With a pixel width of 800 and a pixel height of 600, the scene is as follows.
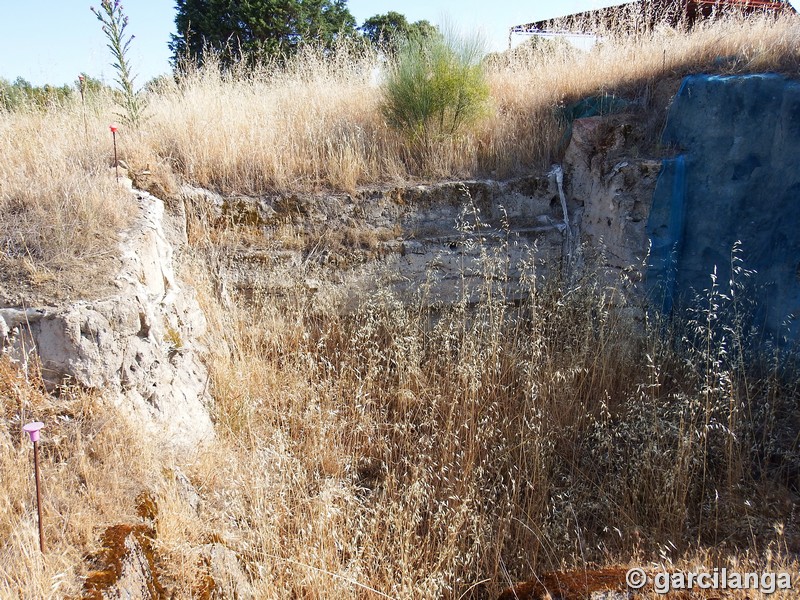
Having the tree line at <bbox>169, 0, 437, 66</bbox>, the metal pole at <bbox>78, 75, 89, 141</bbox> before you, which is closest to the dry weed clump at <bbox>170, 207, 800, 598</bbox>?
the metal pole at <bbox>78, 75, 89, 141</bbox>

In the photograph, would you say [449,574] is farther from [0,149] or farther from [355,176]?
[0,149]

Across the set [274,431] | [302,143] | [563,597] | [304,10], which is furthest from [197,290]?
[304,10]

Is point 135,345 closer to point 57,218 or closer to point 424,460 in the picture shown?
point 57,218

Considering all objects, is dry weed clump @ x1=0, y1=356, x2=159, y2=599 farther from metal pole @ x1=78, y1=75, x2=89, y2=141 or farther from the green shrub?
the green shrub

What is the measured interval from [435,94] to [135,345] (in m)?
3.98

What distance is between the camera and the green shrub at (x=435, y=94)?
5.62 metres

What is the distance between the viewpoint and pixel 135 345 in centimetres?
312

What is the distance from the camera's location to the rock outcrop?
9.29ft

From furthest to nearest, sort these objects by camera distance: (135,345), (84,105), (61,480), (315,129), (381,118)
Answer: (381,118)
(315,129)
(84,105)
(135,345)
(61,480)

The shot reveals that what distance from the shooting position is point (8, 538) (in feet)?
6.93

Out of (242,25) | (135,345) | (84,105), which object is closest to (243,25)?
(242,25)

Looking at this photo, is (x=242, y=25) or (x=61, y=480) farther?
(x=242, y=25)

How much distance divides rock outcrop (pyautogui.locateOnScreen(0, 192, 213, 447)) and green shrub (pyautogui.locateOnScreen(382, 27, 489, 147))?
2926 mm

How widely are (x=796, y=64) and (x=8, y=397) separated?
6002mm
